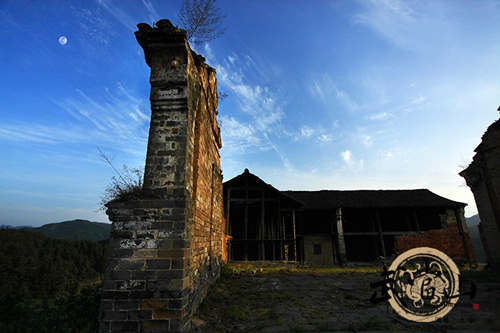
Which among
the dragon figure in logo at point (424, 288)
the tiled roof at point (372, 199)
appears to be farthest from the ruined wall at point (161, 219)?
the tiled roof at point (372, 199)

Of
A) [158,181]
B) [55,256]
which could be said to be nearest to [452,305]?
[158,181]

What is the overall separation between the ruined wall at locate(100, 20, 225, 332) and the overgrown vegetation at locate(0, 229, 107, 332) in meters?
0.93

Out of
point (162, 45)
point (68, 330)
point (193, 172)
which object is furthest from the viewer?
point (193, 172)

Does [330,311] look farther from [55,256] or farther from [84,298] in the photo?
[55,256]

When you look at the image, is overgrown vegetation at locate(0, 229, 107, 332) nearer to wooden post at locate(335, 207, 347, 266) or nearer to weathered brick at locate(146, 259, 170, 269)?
weathered brick at locate(146, 259, 170, 269)

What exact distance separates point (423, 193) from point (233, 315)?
64.5 ft

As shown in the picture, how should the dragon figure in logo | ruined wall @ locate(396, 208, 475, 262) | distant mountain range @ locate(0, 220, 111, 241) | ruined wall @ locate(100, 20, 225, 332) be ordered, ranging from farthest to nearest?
distant mountain range @ locate(0, 220, 111, 241)
ruined wall @ locate(396, 208, 475, 262)
the dragon figure in logo
ruined wall @ locate(100, 20, 225, 332)

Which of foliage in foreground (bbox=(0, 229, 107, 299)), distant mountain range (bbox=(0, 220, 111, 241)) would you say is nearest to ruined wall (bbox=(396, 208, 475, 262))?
foliage in foreground (bbox=(0, 229, 107, 299))

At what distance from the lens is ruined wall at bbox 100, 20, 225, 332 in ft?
10.4

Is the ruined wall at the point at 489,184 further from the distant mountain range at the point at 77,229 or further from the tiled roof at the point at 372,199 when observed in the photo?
the distant mountain range at the point at 77,229

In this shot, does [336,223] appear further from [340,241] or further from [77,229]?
[77,229]

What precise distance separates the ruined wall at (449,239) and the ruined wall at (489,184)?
4069 millimetres

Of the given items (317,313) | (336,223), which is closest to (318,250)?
(336,223)

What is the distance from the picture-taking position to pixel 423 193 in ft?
57.8
